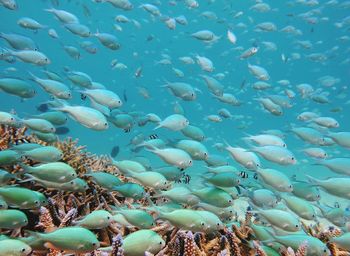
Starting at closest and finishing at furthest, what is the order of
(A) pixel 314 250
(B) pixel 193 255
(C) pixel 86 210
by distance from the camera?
(B) pixel 193 255, (A) pixel 314 250, (C) pixel 86 210

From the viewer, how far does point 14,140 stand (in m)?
5.48

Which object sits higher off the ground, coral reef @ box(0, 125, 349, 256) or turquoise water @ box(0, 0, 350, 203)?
turquoise water @ box(0, 0, 350, 203)

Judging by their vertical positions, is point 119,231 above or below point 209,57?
below

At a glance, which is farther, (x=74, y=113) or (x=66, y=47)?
(x=66, y=47)

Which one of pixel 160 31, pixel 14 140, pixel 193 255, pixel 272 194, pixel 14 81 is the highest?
pixel 160 31

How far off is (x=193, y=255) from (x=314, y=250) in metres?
1.19

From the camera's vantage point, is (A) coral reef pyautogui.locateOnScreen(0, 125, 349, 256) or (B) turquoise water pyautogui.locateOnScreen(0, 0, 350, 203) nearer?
(A) coral reef pyautogui.locateOnScreen(0, 125, 349, 256)

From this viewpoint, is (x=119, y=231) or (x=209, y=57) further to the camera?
(x=209, y=57)

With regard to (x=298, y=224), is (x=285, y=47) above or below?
above

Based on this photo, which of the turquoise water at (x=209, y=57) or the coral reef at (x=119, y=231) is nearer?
the coral reef at (x=119, y=231)

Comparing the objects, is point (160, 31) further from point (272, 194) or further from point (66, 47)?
point (272, 194)

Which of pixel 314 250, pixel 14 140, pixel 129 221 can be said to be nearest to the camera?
pixel 314 250

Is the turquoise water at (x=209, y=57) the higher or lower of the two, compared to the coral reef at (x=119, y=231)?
higher

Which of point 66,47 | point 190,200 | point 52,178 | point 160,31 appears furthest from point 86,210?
point 160,31
